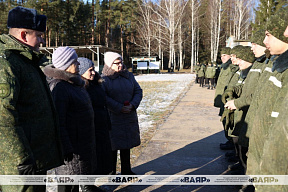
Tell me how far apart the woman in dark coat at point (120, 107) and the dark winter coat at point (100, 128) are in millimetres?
364

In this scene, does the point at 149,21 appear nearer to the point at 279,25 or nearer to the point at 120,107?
the point at 120,107

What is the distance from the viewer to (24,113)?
1758 millimetres

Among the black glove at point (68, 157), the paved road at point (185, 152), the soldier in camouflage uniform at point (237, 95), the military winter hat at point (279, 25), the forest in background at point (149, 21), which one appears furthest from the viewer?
Answer: the forest in background at point (149, 21)

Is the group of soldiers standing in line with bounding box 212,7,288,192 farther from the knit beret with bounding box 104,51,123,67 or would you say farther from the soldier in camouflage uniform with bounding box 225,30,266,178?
the knit beret with bounding box 104,51,123,67

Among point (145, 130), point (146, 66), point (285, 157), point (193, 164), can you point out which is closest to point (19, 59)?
point (285, 157)

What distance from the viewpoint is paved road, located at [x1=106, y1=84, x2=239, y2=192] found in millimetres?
3672

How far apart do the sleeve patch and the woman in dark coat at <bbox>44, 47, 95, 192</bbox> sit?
2.66 ft

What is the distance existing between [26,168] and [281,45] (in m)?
1.95

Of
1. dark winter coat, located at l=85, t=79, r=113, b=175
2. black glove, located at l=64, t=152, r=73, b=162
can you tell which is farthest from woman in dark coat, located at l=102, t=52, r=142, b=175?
black glove, located at l=64, t=152, r=73, b=162

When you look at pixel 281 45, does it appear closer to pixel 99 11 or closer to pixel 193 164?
pixel 193 164

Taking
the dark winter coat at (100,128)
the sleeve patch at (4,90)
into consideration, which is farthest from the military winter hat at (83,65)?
the sleeve patch at (4,90)

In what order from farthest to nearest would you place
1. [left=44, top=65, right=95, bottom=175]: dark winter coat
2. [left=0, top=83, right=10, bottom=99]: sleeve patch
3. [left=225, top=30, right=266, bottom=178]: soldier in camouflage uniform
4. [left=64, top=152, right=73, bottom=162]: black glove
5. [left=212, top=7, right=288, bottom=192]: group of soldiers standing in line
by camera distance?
[left=225, top=30, right=266, bottom=178]: soldier in camouflage uniform → [left=44, top=65, right=95, bottom=175]: dark winter coat → [left=64, top=152, right=73, bottom=162]: black glove → [left=0, top=83, right=10, bottom=99]: sleeve patch → [left=212, top=7, right=288, bottom=192]: group of soldiers standing in line

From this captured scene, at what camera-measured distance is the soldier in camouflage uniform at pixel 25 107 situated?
162 centimetres

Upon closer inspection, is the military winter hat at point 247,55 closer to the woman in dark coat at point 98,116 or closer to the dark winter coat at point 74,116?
the woman in dark coat at point 98,116
